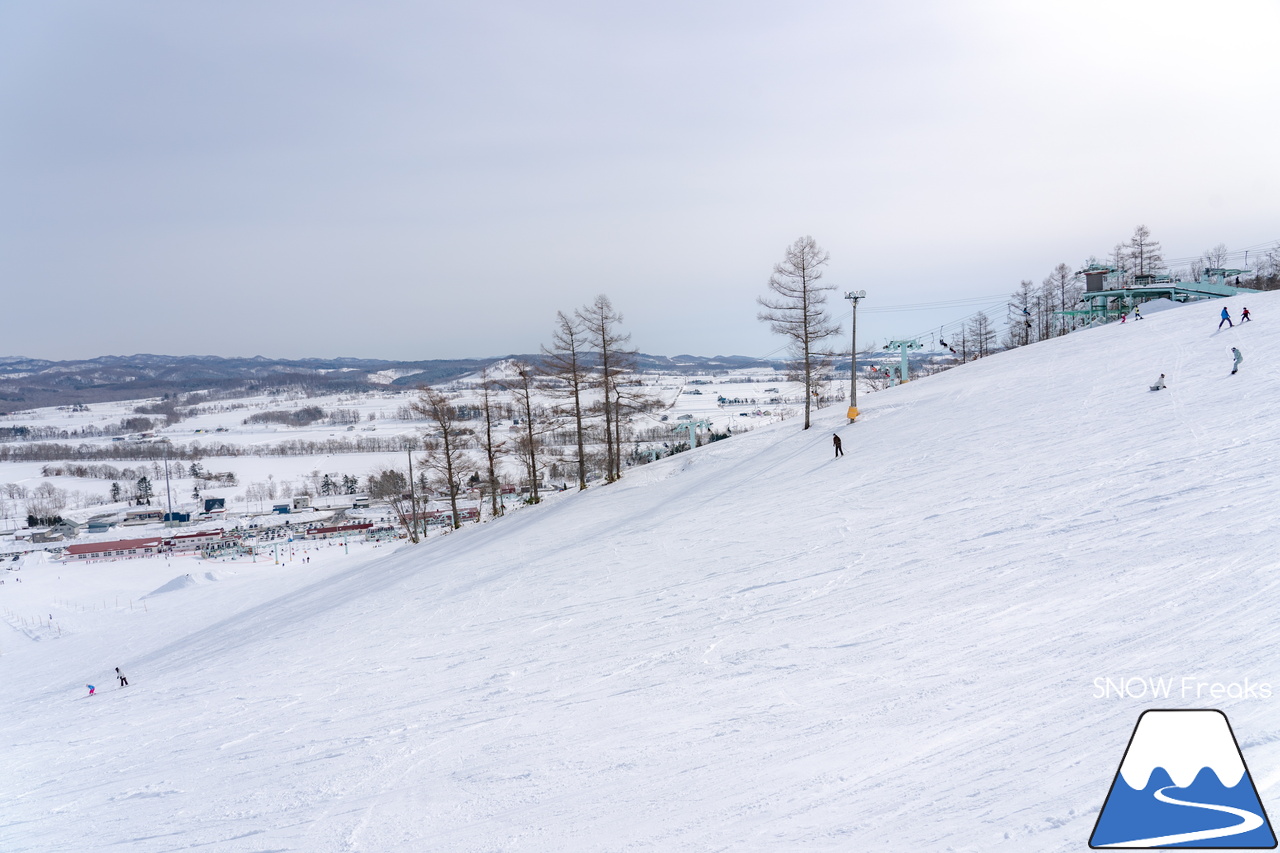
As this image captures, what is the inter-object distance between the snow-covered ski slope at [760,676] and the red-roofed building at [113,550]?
175 feet

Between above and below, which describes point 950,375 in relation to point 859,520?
above

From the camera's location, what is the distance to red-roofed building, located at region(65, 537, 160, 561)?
61.1m

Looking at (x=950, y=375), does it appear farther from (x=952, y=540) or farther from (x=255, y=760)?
(x=255, y=760)

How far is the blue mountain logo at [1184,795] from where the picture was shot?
3900 mm

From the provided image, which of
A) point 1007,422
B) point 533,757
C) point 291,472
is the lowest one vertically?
point 291,472

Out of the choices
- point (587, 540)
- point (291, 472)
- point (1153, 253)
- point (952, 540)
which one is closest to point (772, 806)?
point (952, 540)

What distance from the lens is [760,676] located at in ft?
26.6

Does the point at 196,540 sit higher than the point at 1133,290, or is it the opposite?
the point at 1133,290

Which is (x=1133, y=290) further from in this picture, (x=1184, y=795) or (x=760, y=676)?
(x=1184, y=795)

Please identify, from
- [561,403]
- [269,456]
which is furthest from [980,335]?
[269,456]

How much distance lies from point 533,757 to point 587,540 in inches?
466

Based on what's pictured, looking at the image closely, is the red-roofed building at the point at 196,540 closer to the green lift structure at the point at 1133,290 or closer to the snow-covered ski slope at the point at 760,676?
the snow-covered ski slope at the point at 760,676

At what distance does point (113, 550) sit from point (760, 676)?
81.6 m

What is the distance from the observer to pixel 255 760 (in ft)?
27.8
